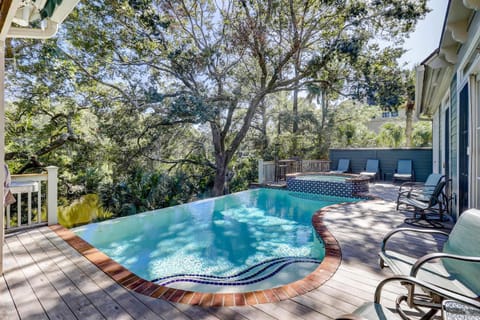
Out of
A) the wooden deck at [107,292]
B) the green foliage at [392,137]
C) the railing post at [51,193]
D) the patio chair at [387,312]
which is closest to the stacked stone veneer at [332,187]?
the wooden deck at [107,292]

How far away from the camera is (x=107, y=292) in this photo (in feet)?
8.18

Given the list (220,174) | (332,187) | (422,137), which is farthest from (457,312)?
(422,137)

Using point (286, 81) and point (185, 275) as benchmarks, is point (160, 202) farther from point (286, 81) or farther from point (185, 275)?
point (286, 81)

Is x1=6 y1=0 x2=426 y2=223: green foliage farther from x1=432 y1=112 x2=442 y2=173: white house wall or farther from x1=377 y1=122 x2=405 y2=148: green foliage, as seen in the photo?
x1=377 y1=122 x2=405 y2=148: green foliage

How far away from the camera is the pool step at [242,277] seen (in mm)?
3551

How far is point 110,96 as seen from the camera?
924cm

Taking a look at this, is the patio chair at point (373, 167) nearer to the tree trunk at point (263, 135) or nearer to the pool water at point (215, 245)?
the tree trunk at point (263, 135)

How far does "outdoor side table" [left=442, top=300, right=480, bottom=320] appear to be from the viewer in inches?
55.3

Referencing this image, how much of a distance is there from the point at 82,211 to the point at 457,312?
10.6m

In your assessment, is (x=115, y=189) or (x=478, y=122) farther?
(x=115, y=189)

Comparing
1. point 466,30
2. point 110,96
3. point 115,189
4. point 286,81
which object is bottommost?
point 115,189

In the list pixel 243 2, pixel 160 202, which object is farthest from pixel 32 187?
pixel 243 2

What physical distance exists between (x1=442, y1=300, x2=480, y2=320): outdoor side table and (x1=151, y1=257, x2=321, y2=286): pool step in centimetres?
241

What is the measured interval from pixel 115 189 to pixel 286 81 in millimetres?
7596
